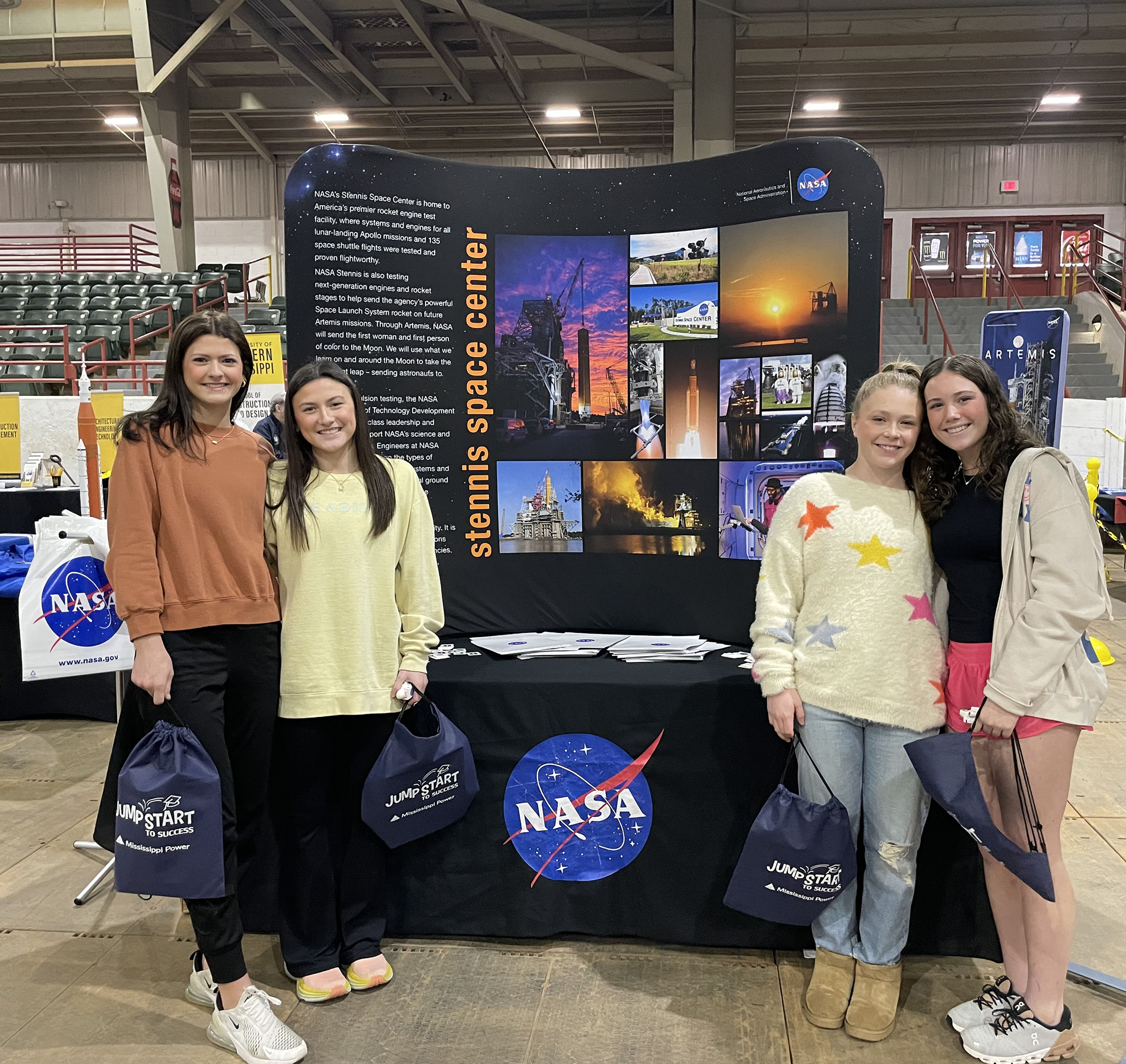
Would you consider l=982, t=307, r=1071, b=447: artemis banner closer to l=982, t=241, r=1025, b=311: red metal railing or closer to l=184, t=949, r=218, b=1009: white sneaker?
l=184, t=949, r=218, b=1009: white sneaker

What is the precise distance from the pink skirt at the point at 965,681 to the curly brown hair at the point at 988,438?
28 centimetres

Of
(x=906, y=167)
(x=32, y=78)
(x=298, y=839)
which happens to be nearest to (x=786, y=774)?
(x=298, y=839)

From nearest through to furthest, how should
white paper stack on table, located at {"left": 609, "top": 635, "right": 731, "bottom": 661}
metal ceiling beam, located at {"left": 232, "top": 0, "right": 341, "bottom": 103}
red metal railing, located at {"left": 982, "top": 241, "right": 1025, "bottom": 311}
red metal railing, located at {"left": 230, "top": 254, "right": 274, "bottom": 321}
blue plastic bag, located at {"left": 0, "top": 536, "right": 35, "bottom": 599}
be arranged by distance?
1. white paper stack on table, located at {"left": 609, "top": 635, "right": 731, "bottom": 661}
2. blue plastic bag, located at {"left": 0, "top": 536, "right": 35, "bottom": 599}
3. metal ceiling beam, located at {"left": 232, "top": 0, "right": 341, "bottom": 103}
4. red metal railing, located at {"left": 982, "top": 241, "right": 1025, "bottom": 311}
5. red metal railing, located at {"left": 230, "top": 254, "right": 274, "bottom": 321}

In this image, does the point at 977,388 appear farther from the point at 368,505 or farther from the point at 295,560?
the point at 295,560

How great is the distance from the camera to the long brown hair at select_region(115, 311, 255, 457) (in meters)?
1.95

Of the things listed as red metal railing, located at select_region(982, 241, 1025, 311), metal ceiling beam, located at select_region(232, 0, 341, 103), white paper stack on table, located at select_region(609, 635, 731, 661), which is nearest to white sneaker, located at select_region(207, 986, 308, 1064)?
white paper stack on table, located at select_region(609, 635, 731, 661)

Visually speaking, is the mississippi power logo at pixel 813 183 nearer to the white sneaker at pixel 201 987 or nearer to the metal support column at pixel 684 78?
the white sneaker at pixel 201 987

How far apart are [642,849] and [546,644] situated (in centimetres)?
66

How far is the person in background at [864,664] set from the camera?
1989 millimetres

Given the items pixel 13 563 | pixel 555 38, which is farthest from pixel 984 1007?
pixel 555 38

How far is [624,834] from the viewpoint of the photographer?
2.46 meters

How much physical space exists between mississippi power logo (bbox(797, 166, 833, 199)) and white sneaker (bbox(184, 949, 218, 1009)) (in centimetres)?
254

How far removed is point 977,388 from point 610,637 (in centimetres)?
138

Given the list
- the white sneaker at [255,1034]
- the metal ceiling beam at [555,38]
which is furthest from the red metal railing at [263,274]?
the white sneaker at [255,1034]
